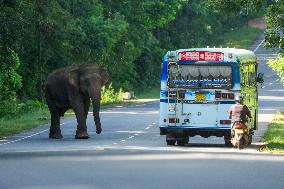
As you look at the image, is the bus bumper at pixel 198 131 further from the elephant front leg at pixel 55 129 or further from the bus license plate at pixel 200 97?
the elephant front leg at pixel 55 129

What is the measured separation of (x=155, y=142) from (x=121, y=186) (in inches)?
681

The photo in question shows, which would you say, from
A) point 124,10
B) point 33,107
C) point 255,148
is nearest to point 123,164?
point 255,148

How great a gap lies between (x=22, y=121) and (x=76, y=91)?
1422 cm

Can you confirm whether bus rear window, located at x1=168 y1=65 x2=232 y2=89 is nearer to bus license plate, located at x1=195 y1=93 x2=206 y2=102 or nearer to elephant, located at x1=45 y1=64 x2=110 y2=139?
bus license plate, located at x1=195 y1=93 x2=206 y2=102

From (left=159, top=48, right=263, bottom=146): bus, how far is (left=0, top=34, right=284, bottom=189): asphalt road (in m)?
0.71

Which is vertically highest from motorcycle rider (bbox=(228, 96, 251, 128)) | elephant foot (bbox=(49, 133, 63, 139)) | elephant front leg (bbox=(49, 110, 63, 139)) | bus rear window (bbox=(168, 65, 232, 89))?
bus rear window (bbox=(168, 65, 232, 89))

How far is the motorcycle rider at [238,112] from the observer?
33.5m

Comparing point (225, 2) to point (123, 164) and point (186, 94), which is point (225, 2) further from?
point (123, 164)

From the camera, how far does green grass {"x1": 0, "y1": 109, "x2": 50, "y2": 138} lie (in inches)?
1850

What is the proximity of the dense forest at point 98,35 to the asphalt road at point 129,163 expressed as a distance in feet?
15.0


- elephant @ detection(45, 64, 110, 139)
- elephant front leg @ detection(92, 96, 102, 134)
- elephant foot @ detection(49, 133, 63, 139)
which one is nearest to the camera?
elephant front leg @ detection(92, 96, 102, 134)

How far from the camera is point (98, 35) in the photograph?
2916 inches

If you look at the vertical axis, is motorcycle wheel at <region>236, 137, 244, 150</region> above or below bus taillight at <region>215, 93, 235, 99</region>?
below

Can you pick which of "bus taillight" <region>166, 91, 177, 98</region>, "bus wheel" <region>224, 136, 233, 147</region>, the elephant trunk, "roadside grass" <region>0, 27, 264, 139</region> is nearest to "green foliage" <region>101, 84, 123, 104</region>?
"roadside grass" <region>0, 27, 264, 139</region>
